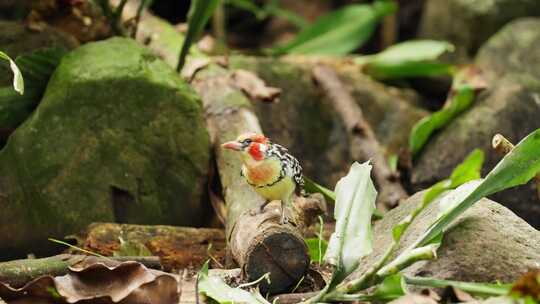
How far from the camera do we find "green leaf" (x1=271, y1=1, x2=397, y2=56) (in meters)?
7.41

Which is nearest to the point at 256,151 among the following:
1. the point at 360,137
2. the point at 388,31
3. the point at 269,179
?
the point at 269,179

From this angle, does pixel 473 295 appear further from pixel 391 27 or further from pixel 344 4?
pixel 344 4

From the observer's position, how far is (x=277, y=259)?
359 centimetres

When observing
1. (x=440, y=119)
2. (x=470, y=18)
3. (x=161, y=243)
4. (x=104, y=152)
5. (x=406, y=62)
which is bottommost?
(x=161, y=243)

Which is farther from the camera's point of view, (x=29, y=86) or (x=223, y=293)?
(x=29, y=86)

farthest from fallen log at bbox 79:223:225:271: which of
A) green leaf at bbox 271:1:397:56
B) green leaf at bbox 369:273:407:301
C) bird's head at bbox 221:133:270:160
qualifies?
green leaf at bbox 271:1:397:56

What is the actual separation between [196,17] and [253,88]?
56 cm

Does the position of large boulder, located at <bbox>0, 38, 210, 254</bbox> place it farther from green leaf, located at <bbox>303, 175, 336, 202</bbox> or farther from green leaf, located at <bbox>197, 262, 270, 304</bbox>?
green leaf, located at <bbox>197, 262, 270, 304</bbox>

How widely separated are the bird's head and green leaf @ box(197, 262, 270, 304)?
25.4 inches

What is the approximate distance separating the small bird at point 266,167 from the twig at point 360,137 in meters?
1.78

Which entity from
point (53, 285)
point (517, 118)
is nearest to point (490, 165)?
point (517, 118)

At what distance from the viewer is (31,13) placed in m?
5.45

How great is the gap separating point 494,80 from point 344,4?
302 cm

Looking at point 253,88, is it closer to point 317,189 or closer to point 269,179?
point 317,189
